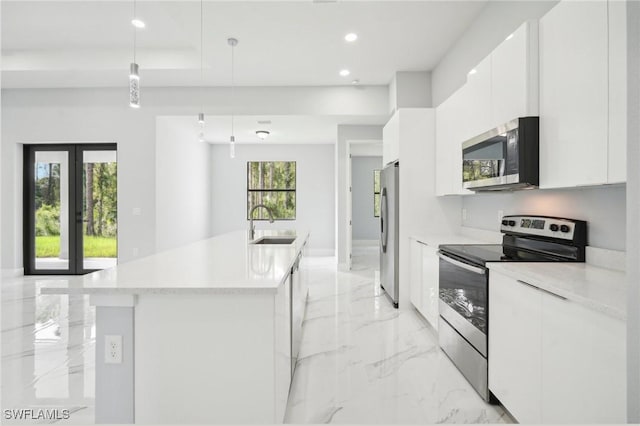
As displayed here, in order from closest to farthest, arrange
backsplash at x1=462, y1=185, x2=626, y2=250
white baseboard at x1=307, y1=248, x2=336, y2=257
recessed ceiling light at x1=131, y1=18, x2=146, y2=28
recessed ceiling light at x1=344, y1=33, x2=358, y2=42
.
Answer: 1. backsplash at x1=462, y1=185, x2=626, y2=250
2. recessed ceiling light at x1=131, y1=18, x2=146, y2=28
3. recessed ceiling light at x1=344, y1=33, x2=358, y2=42
4. white baseboard at x1=307, y1=248, x2=336, y2=257

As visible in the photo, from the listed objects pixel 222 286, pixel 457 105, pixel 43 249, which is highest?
pixel 457 105

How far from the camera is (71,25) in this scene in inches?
145

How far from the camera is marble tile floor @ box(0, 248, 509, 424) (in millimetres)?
1875

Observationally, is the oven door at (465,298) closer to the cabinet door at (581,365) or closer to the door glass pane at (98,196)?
the cabinet door at (581,365)

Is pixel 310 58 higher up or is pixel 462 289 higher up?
pixel 310 58

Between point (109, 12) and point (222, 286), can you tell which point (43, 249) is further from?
point (222, 286)

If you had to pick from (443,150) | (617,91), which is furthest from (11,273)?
(617,91)

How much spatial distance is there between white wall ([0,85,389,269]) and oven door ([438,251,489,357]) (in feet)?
11.2

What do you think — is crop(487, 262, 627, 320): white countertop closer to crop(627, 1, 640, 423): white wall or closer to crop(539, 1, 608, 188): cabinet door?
crop(627, 1, 640, 423): white wall

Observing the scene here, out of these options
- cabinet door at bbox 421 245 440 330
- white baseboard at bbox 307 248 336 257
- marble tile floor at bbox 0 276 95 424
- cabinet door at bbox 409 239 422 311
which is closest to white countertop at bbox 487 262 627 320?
cabinet door at bbox 421 245 440 330

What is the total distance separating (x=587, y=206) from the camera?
6.13 feet

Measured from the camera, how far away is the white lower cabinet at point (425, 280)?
2873 mm

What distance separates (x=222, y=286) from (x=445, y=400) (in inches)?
60.1

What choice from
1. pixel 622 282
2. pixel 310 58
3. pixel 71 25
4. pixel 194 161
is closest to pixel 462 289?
pixel 622 282
